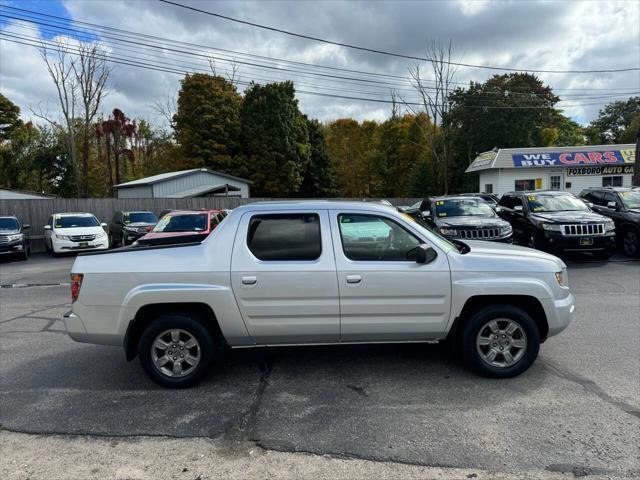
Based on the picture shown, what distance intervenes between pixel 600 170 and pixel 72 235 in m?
31.9

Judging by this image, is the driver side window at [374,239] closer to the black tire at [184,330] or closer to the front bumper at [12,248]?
the black tire at [184,330]

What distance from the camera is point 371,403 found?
3861 millimetres

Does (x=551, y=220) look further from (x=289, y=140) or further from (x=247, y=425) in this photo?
(x=289, y=140)

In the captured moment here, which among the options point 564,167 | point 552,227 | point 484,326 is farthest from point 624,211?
point 564,167

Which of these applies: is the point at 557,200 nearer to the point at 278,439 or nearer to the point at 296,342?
the point at 296,342

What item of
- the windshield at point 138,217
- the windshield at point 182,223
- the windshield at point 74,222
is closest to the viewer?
the windshield at point 182,223

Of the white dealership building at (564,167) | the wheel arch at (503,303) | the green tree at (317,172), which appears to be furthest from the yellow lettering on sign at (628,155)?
the wheel arch at (503,303)

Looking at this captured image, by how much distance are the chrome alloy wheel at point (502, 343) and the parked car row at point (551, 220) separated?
607 centimetres

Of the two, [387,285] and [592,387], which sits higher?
[387,285]

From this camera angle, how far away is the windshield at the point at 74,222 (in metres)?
17.0

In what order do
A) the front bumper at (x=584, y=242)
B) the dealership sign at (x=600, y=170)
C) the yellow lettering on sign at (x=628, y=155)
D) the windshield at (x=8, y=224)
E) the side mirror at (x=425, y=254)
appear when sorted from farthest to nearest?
the dealership sign at (x=600, y=170) → the yellow lettering on sign at (x=628, y=155) → the windshield at (x=8, y=224) → the front bumper at (x=584, y=242) → the side mirror at (x=425, y=254)

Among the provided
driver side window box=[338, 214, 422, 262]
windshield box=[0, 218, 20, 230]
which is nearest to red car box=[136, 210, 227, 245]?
windshield box=[0, 218, 20, 230]

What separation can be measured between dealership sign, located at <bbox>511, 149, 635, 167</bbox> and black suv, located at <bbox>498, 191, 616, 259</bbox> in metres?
18.2

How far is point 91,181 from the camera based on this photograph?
1999 inches
